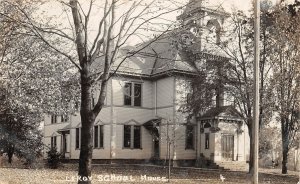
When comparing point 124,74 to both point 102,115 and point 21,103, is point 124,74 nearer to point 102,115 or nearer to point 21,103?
point 102,115

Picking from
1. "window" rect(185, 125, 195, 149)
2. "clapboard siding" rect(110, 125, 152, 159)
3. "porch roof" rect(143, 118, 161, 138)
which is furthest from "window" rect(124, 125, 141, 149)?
"window" rect(185, 125, 195, 149)

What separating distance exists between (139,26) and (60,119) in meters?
35.7

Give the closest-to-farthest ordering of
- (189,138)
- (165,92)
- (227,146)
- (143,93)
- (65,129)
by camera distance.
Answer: (227,146)
(189,138)
(165,92)
(143,93)
(65,129)

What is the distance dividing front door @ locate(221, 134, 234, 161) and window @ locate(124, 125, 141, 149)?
692cm

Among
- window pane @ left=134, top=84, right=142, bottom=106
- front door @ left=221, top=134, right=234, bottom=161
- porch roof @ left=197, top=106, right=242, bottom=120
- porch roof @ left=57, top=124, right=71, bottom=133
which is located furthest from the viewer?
porch roof @ left=57, top=124, right=71, bottom=133

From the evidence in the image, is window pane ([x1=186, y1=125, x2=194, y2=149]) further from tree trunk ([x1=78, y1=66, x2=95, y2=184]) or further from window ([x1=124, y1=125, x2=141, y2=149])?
tree trunk ([x1=78, y1=66, x2=95, y2=184])

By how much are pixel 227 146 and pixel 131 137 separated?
25.5 ft

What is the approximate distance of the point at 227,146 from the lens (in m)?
33.2

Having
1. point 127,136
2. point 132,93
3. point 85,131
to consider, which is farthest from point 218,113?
point 85,131

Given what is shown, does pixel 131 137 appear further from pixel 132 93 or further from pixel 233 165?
pixel 233 165

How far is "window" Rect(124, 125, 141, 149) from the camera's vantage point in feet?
112

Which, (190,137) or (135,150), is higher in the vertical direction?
(190,137)

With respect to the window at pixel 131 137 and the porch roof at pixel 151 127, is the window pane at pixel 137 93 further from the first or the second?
the window at pixel 131 137

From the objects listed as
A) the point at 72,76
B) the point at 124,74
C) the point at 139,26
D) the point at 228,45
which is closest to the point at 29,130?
the point at 72,76
